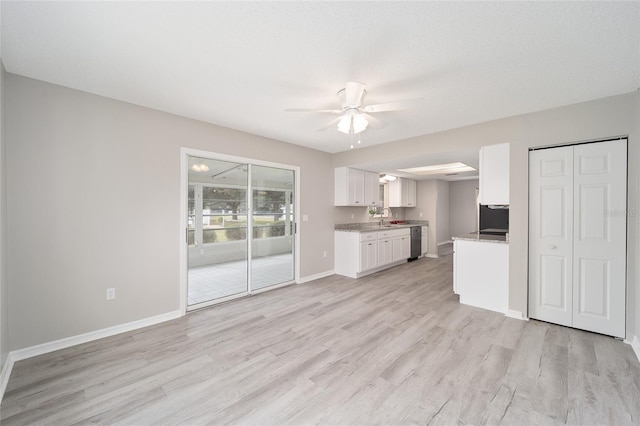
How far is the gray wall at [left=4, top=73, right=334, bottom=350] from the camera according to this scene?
2373mm

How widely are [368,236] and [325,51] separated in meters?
3.81

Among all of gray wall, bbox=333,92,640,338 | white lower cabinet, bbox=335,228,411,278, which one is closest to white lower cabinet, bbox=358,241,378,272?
white lower cabinet, bbox=335,228,411,278

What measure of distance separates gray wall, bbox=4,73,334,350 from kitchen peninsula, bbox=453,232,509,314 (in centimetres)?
388

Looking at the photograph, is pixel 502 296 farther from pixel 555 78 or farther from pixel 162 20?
pixel 162 20

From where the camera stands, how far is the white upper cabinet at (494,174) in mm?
3357

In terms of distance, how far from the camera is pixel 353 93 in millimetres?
2391

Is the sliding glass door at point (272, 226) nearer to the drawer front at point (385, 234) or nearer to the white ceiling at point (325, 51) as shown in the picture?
the white ceiling at point (325, 51)

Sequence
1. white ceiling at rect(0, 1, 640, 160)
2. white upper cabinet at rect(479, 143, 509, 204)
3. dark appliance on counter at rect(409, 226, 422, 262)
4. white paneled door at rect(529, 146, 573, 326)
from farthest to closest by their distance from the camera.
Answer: dark appliance on counter at rect(409, 226, 422, 262) → white upper cabinet at rect(479, 143, 509, 204) → white paneled door at rect(529, 146, 573, 326) → white ceiling at rect(0, 1, 640, 160)

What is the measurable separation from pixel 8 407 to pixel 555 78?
16.3 ft

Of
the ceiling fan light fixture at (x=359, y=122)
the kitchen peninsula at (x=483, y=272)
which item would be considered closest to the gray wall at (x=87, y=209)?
the ceiling fan light fixture at (x=359, y=122)

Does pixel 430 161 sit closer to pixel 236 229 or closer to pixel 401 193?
pixel 401 193

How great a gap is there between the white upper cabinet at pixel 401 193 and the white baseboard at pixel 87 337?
5582 mm

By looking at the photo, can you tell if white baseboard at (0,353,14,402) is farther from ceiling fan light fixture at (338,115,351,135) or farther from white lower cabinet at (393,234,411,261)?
white lower cabinet at (393,234,411,261)

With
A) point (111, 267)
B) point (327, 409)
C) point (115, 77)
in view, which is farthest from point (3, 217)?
point (327, 409)
